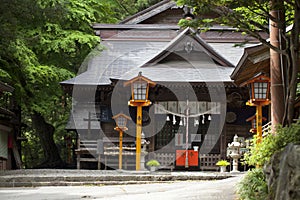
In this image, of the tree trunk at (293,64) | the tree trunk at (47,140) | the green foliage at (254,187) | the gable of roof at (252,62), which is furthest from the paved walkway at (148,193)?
the tree trunk at (47,140)

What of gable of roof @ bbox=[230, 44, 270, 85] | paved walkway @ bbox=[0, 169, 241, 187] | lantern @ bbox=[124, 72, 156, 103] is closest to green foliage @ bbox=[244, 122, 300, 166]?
gable of roof @ bbox=[230, 44, 270, 85]

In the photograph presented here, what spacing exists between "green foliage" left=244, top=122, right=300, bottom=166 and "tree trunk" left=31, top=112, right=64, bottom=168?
15.7 meters

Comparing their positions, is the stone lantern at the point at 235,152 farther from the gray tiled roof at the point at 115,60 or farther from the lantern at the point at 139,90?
the gray tiled roof at the point at 115,60

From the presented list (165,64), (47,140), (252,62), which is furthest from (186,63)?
(252,62)

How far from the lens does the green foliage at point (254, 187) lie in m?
7.19

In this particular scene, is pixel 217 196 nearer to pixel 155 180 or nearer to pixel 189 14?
pixel 155 180

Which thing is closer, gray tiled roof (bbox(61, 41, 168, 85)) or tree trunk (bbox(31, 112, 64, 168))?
gray tiled roof (bbox(61, 41, 168, 85))

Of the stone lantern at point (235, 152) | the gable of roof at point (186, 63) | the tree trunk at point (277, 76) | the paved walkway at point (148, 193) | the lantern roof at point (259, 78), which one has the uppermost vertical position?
the gable of roof at point (186, 63)

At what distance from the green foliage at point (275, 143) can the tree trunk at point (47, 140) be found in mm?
15742

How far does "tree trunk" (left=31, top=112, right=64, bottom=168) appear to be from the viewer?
22.8 metres

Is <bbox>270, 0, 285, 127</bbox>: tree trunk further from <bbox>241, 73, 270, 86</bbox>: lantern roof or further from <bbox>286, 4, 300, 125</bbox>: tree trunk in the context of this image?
<bbox>241, 73, 270, 86</bbox>: lantern roof

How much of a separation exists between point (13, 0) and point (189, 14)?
9.07 meters

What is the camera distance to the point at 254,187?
758 centimetres

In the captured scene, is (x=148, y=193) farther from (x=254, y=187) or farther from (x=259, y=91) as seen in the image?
(x=259, y=91)
